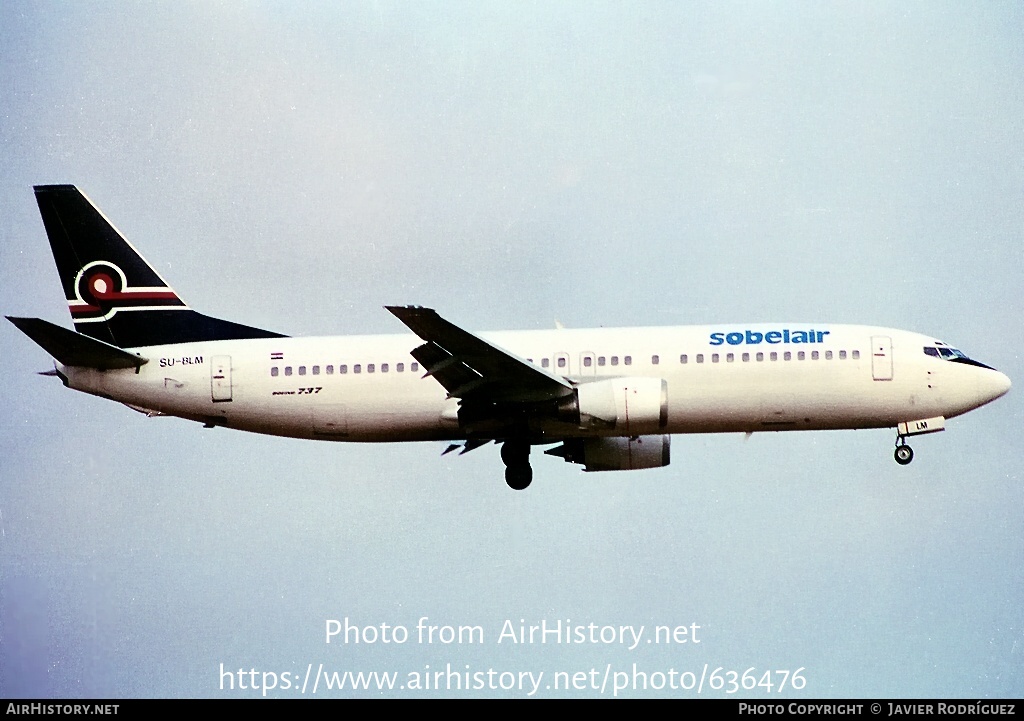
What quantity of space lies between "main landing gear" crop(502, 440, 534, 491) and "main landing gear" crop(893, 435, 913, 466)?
967 cm

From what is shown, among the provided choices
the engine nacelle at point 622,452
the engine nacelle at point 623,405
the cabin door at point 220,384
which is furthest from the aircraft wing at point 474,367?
the cabin door at point 220,384

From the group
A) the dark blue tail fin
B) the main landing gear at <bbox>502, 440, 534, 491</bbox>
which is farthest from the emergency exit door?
the dark blue tail fin

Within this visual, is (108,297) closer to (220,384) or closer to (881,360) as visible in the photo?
(220,384)

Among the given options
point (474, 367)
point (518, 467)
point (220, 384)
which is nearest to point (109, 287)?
point (220, 384)

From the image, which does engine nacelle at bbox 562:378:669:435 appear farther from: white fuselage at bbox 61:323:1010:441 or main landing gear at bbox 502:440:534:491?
main landing gear at bbox 502:440:534:491

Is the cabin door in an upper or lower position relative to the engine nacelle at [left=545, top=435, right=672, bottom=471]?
upper

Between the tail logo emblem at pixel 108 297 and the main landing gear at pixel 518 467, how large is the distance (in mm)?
9908

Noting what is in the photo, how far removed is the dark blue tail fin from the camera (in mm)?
43375

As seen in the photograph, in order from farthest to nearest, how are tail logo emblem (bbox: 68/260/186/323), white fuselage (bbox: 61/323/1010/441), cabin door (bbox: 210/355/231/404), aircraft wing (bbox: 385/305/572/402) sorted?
tail logo emblem (bbox: 68/260/186/323) → cabin door (bbox: 210/355/231/404) → white fuselage (bbox: 61/323/1010/441) → aircraft wing (bbox: 385/305/572/402)

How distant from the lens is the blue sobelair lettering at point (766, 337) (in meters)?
41.2
